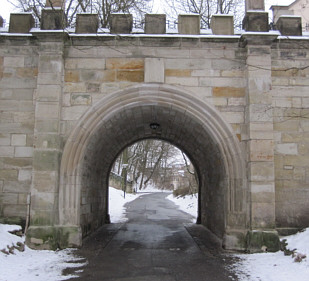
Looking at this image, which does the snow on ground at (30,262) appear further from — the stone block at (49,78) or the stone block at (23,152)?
the stone block at (49,78)

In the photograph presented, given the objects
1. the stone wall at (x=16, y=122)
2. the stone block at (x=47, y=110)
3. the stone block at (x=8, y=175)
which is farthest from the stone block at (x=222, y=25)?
the stone block at (x=8, y=175)

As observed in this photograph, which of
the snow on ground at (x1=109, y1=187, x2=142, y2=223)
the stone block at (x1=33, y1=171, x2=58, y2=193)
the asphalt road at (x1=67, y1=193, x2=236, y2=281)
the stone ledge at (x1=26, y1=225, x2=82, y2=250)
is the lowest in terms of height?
the snow on ground at (x1=109, y1=187, x2=142, y2=223)

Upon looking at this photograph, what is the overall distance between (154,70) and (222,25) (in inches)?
69.2

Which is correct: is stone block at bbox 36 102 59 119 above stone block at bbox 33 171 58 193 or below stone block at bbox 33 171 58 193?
above

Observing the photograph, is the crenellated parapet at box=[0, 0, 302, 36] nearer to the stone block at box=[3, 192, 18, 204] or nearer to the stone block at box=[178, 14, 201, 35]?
the stone block at box=[178, 14, 201, 35]

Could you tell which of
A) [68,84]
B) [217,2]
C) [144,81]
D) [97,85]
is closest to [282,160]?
[144,81]

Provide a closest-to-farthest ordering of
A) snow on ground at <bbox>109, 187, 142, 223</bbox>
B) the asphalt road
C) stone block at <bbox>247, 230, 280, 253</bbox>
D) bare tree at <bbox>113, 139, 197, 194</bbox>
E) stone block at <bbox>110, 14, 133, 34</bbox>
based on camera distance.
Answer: the asphalt road, stone block at <bbox>247, 230, 280, 253</bbox>, stone block at <bbox>110, 14, 133, 34</bbox>, snow on ground at <bbox>109, 187, 142, 223</bbox>, bare tree at <bbox>113, 139, 197, 194</bbox>

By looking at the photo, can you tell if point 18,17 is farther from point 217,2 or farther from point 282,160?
point 217,2

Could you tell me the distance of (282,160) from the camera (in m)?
7.44

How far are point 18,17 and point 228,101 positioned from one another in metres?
4.88

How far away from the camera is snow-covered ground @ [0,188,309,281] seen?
520 centimetres

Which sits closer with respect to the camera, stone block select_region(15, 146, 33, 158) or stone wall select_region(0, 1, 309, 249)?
stone wall select_region(0, 1, 309, 249)

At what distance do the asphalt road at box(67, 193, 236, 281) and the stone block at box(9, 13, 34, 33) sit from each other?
4.83 meters

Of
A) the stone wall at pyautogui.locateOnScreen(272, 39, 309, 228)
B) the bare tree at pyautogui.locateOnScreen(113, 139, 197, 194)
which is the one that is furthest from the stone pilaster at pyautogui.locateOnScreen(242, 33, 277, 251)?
the bare tree at pyautogui.locateOnScreen(113, 139, 197, 194)
